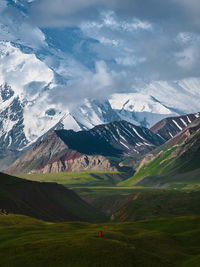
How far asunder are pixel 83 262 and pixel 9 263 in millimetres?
10764

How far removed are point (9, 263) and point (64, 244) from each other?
34.6ft

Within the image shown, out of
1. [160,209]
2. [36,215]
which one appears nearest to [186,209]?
[160,209]

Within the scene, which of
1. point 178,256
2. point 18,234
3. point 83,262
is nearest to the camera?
point 83,262

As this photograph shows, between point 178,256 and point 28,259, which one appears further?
point 178,256

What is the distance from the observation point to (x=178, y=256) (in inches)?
3201

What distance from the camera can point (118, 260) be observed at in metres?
70.8

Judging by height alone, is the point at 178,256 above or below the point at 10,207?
below

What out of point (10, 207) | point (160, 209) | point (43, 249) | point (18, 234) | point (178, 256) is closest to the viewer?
point (43, 249)

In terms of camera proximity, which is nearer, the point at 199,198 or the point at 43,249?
the point at 43,249

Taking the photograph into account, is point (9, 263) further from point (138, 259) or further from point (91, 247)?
point (138, 259)

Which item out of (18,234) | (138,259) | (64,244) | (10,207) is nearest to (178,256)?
(138,259)

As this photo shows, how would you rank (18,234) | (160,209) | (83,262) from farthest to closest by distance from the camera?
1. (160,209)
2. (18,234)
3. (83,262)

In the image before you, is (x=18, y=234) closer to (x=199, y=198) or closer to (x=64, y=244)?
(x=64, y=244)

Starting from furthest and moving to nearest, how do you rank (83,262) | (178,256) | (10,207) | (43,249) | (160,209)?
(160,209)
(10,207)
(178,256)
(43,249)
(83,262)
